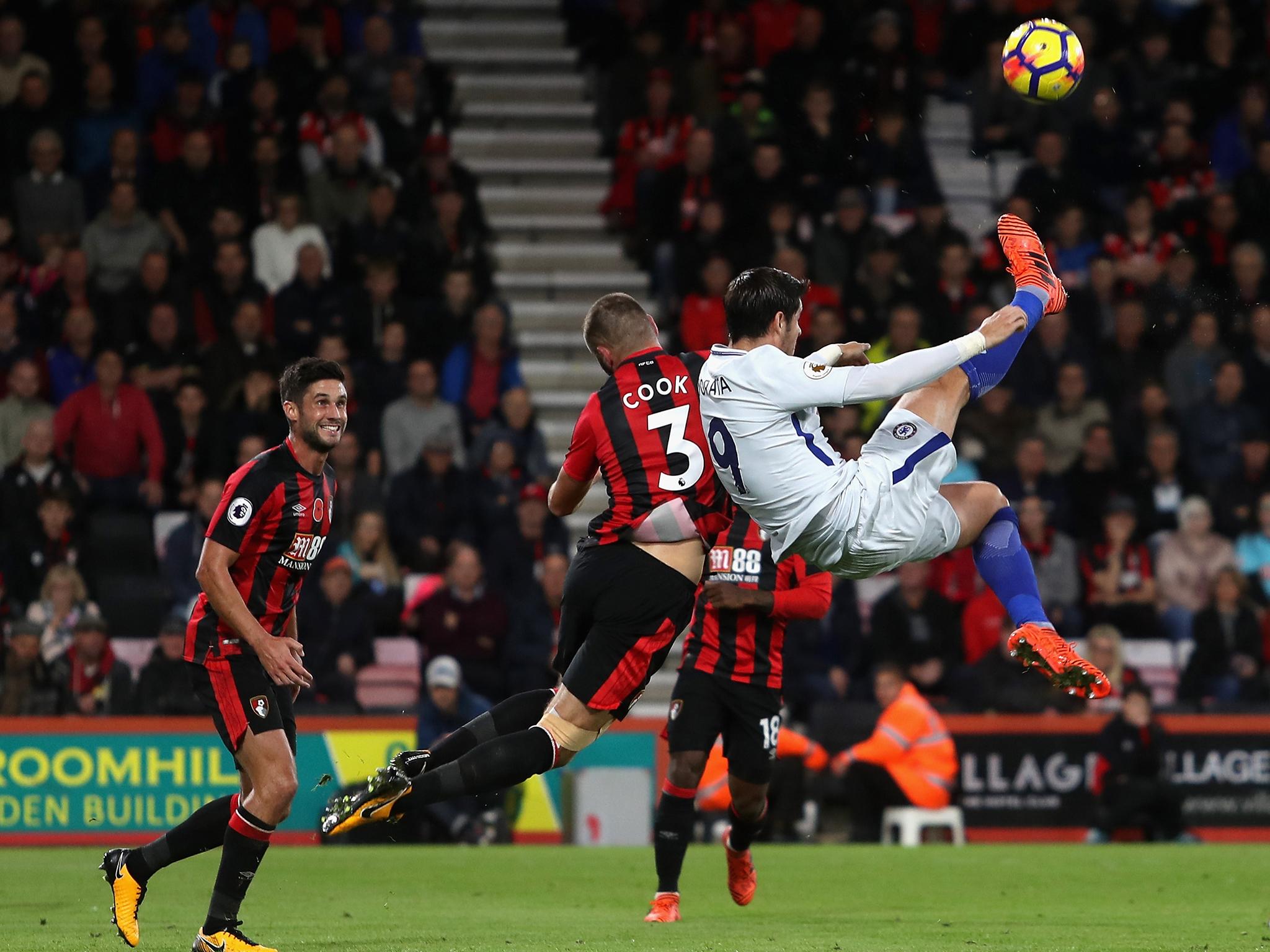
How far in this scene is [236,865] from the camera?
787cm

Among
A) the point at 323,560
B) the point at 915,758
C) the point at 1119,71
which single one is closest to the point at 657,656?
the point at 915,758

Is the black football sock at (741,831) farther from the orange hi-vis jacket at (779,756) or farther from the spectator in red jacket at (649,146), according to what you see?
the spectator in red jacket at (649,146)

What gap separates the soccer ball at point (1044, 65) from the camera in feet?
32.4

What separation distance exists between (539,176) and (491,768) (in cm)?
1307

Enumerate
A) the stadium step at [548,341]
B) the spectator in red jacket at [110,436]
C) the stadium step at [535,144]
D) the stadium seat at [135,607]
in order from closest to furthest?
the stadium seat at [135,607] → the spectator in red jacket at [110,436] → the stadium step at [548,341] → the stadium step at [535,144]

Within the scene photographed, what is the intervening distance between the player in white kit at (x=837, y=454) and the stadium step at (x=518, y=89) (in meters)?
13.1

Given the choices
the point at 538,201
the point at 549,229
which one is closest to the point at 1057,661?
the point at 549,229

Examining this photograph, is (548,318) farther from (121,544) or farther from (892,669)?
(892,669)

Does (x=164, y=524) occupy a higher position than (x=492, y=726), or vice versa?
(x=164, y=524)

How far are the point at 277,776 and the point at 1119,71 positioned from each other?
14.4 metres

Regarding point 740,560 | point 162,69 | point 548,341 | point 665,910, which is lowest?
point 665,910

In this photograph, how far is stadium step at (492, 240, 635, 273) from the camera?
64.3 ft

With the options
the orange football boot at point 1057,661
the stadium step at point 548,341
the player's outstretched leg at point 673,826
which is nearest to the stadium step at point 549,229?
the stadium step at point 548,341

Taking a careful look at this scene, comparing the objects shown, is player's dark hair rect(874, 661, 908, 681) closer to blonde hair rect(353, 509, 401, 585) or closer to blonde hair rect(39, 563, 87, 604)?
blonde hair rect(353, 509, 401, 585)
